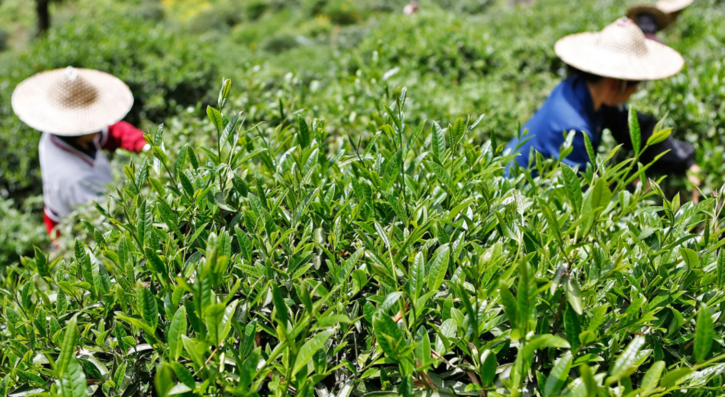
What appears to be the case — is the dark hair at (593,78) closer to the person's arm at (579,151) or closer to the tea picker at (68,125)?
the person's arm at (579,151)

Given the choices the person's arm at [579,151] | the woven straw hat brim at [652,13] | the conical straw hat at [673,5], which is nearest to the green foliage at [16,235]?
the person's arm at [579,151]

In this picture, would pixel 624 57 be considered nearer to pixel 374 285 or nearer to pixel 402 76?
pixel 402 76

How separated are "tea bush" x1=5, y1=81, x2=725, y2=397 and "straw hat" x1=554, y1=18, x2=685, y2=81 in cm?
185

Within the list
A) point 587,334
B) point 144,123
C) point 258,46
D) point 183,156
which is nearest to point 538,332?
point 587,334

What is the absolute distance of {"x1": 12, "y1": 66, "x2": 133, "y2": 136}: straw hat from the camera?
11.8ft

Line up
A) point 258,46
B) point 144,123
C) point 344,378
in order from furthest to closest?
point 258,46 → point 144,123 → point 344,378

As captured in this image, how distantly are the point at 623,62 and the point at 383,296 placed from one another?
280 centimetres

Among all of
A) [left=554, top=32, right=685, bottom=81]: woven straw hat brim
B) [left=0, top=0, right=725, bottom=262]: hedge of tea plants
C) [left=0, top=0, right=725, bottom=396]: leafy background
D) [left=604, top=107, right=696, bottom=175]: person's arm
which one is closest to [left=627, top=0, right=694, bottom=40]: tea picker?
[left=0, top=0, right=725, bottom=262]: hedge of tea plants

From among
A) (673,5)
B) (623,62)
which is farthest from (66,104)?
(673,5)

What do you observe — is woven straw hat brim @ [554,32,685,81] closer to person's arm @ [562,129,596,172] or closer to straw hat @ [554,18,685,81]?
straw hat @ [554,18,685,81]

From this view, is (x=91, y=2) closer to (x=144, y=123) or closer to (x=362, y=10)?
(x=362, y=10)

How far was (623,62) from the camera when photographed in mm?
3262

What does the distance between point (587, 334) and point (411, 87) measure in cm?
323

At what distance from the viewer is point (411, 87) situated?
4.10 metres
